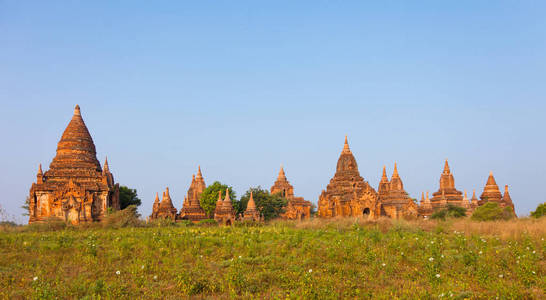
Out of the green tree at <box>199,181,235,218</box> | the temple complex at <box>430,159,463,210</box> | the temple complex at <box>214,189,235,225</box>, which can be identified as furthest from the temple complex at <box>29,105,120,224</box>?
the temple complex at <box>430,159,463,210</box>

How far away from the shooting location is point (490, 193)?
148 ft

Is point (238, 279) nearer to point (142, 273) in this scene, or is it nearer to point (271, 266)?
point (271, 266)

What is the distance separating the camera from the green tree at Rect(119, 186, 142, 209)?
5059 centimetres

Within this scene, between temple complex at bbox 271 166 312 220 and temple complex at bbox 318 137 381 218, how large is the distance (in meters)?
3.92

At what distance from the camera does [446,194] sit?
46.6m

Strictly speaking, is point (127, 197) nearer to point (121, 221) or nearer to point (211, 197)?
point (211, 197)

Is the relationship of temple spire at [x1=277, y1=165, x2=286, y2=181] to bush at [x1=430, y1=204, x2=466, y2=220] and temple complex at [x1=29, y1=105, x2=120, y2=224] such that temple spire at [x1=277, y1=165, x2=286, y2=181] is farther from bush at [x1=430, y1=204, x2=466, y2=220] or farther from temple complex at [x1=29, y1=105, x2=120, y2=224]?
temple complex at [x1=29, y1=105, x2=120, y2=224]

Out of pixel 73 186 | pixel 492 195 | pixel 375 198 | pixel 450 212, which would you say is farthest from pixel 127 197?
pixel 492 195

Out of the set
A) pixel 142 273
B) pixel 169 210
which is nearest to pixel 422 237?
pixel 142 273

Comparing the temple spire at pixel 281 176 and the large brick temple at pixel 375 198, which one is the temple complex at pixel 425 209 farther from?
the temple spire at pixel 281 176

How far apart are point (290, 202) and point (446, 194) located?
17072mm

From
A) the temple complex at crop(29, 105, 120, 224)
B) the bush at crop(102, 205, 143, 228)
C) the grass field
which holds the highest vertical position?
the temple complex at crop(29, 105, 120, 224)

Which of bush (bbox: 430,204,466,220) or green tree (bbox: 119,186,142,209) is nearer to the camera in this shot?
bush (bbox: 430,204,466,220)

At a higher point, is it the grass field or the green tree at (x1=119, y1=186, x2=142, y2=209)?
the green tree at (x1=119, y1=186, x2=142, y2=209)
